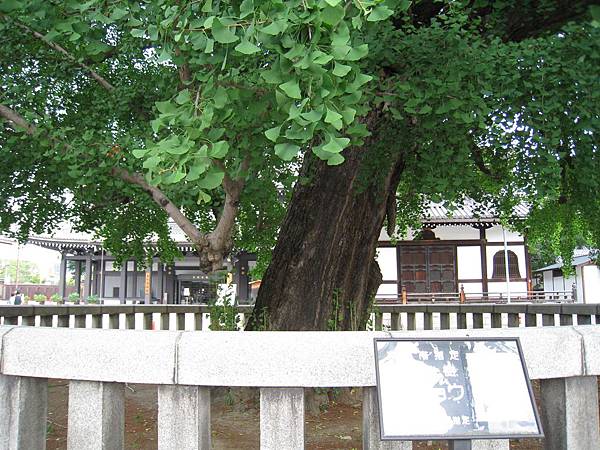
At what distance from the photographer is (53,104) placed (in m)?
6.17

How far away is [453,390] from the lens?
204 centimetres

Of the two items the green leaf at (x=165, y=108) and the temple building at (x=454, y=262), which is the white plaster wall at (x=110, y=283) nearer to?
the temple building at (x=454, y=262)

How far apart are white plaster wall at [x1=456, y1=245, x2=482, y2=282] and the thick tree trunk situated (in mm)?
15240

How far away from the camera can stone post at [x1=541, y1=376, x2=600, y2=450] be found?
91.6 inches

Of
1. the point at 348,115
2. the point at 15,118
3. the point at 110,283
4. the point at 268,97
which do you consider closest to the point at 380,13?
the point at 348,115

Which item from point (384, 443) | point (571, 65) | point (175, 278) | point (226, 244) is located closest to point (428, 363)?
point (384, 443)

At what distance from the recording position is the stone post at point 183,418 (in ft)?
7.34

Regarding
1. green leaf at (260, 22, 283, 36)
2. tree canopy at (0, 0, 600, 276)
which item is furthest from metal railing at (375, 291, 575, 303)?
green leaf at (260, 22, 283, 36)

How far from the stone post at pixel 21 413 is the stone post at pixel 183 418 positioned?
2.35 feet

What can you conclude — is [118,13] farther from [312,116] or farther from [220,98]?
[312,116]

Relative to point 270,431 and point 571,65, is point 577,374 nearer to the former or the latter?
point 270,431

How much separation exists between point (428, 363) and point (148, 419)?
13.9 feet

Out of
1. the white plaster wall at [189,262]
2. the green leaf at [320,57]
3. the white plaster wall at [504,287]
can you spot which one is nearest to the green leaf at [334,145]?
the green leaf at [320,57]

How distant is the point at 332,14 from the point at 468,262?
761 inches
